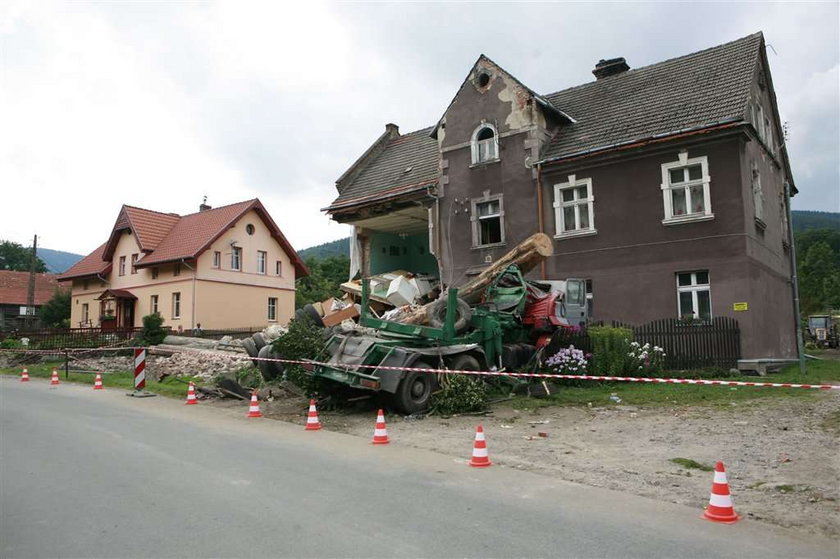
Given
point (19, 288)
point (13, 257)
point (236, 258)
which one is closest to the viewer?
point (236, 258)

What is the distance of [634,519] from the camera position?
518cm

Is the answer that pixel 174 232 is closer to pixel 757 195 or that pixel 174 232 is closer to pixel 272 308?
pixel 272 308

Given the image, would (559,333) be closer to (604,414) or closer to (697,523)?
(604,414)

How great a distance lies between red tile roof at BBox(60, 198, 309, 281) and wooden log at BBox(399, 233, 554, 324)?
941 inches

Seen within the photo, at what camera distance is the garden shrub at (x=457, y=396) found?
36.9ft

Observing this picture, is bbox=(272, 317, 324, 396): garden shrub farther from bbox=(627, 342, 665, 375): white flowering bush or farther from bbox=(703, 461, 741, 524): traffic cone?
bbox=(703, 461, 741, 524): traffic cone

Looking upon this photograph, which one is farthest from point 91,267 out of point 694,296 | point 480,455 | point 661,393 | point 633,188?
point 480,455

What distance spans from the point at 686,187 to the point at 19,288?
6090cm

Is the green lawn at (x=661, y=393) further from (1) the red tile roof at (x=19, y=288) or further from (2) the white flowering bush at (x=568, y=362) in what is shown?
(1) the red tile roof at (x=19, y=288)

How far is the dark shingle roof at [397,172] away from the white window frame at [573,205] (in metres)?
4.94

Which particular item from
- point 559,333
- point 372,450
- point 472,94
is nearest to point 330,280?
point 472,94

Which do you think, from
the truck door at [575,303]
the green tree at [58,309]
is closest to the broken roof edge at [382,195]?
the truck door at [575,303]

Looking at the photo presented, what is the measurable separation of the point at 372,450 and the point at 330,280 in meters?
66.8

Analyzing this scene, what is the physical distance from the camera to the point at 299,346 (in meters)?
12.9
